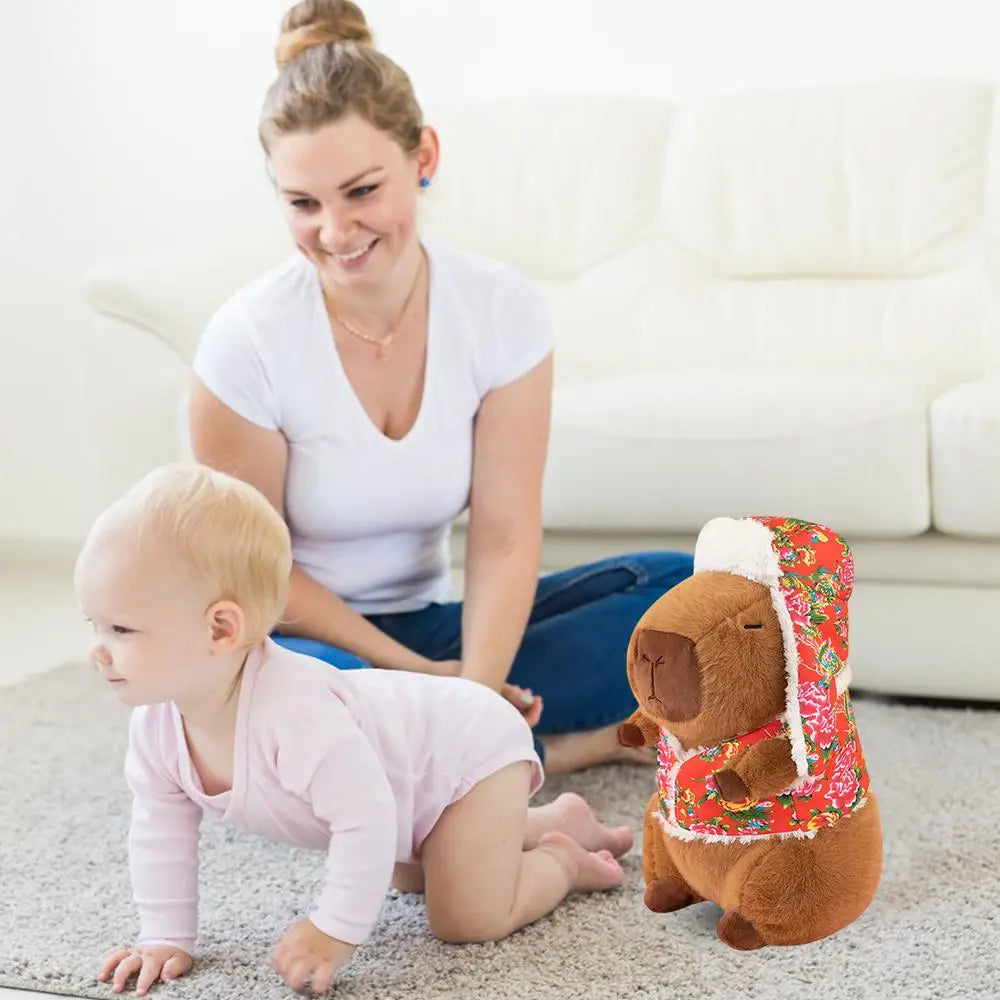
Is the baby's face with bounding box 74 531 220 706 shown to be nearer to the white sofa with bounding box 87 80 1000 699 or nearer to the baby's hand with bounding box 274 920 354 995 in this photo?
the baby's hand with bounding box 274 920 354 995

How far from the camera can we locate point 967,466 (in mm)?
2023

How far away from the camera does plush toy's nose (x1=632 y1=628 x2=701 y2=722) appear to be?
1.15 m

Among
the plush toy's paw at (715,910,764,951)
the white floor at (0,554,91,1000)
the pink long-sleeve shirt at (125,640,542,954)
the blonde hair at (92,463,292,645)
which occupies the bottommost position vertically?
the white floor at (0,554,91,1000)

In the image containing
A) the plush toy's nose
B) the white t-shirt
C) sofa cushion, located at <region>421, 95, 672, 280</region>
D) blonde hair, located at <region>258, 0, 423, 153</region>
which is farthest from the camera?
sofa cushion, located at <region>421, 95, 672, 280</region>

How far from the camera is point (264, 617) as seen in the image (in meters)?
1.28

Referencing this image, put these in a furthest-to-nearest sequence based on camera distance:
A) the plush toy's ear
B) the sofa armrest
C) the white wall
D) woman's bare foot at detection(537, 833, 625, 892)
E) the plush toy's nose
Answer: the white wall
the sofa armrest
woman's bare foot at detection(537, 833, 625, 892)
the plush toy's ear
the plush toy's nose

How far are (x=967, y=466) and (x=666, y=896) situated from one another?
909 mm

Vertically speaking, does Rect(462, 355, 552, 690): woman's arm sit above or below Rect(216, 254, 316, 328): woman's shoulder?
below

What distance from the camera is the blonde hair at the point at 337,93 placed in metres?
1.57

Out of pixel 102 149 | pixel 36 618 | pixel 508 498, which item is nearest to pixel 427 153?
pixel 508 498

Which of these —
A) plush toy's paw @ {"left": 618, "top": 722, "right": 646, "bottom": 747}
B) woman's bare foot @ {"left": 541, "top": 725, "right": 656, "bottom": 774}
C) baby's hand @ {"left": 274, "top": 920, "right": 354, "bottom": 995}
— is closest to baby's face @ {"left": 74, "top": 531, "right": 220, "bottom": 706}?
baby's hand @ {"left": 274, "top": 920, "right": 354, "bottom": 995}

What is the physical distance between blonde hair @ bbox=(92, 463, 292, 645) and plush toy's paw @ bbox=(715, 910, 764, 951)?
1.48ft

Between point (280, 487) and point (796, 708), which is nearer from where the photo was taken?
point (796, 708)

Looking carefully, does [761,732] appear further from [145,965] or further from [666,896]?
[145,965]
